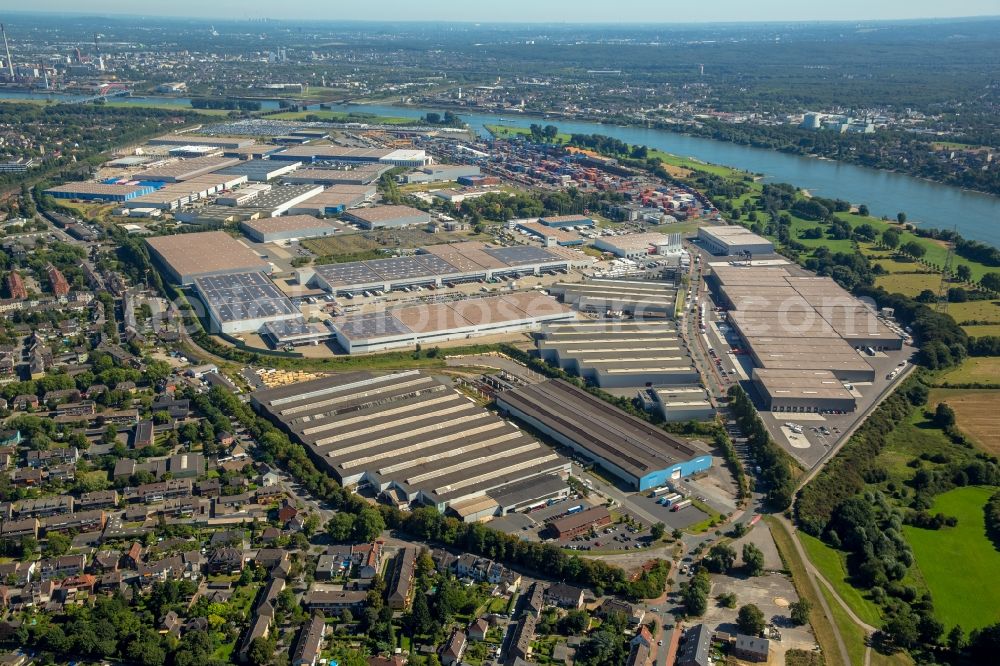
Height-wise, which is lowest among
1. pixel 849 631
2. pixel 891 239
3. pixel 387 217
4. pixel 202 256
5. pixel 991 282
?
pixel 849 631

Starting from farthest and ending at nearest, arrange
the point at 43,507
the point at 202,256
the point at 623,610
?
the point at 202,256, the point at 43,507, the point at 623,610

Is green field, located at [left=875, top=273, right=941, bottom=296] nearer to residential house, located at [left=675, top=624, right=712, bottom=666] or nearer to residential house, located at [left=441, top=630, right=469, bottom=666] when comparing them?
residential house, located at [left=675, top=624, right=712, bottom=666]

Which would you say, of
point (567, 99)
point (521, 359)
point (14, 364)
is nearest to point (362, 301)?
point (521, 359)

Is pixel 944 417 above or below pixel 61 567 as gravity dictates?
above

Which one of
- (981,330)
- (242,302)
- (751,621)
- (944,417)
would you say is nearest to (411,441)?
(751,621)

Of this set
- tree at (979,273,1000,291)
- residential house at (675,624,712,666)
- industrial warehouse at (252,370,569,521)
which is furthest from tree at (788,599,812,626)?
tree at (979,273,1000,291)

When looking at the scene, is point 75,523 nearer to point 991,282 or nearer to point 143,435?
point 143,435
